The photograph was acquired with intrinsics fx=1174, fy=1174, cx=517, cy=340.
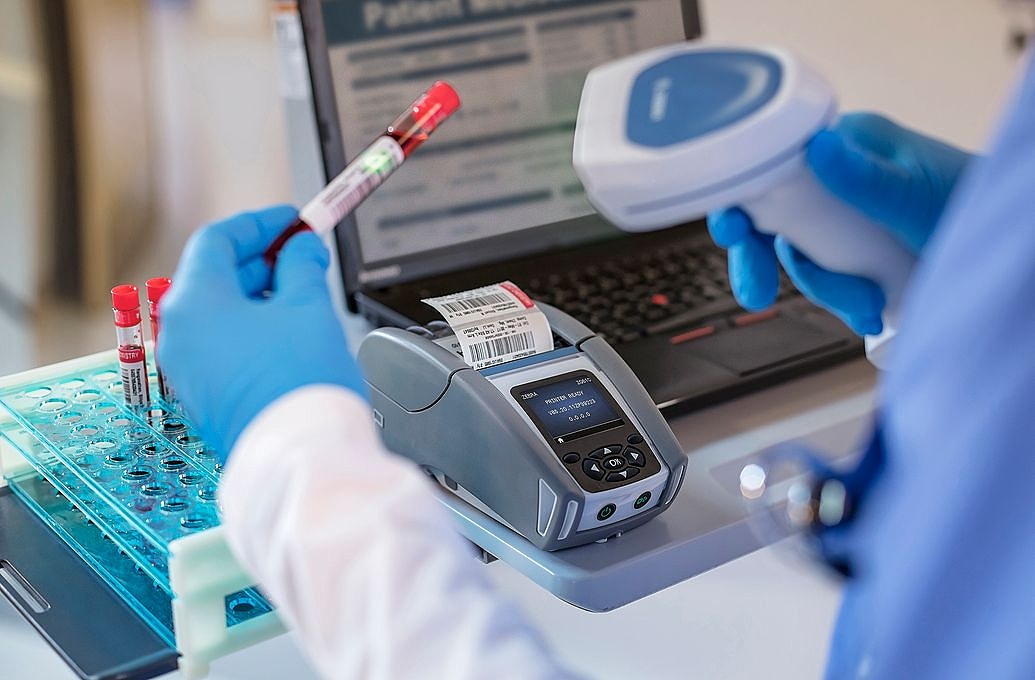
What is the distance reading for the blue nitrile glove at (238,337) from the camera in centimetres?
52

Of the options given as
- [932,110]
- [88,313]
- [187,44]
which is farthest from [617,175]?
[187,44]

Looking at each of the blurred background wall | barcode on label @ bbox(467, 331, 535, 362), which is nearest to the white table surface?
barcode on label @ bbox(467, 331, 535, 362)

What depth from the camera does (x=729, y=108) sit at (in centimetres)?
51

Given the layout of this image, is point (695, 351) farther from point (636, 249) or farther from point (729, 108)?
point (729, 108)

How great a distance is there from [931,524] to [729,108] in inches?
9.3

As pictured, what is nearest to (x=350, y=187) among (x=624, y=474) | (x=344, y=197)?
(x=344, y=197)

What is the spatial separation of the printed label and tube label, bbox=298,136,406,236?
13cm

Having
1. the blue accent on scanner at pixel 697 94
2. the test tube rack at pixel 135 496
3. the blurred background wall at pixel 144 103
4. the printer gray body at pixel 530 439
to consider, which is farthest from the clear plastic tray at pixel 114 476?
the blurred background wall at pixel 144 103

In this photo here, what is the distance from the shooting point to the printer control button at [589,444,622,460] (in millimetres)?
697

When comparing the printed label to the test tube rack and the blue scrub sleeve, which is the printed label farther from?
the blue scrub sleeve

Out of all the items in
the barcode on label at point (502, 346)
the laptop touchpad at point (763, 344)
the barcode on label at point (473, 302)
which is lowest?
the laptop touchpad at point (763, 344)

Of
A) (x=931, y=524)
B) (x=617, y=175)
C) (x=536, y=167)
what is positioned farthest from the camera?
(x=536, y=167)

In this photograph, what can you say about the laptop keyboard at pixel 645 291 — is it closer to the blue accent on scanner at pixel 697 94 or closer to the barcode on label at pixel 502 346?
the barcode on label at pixel 502 346

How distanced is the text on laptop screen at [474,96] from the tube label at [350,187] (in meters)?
0.37
